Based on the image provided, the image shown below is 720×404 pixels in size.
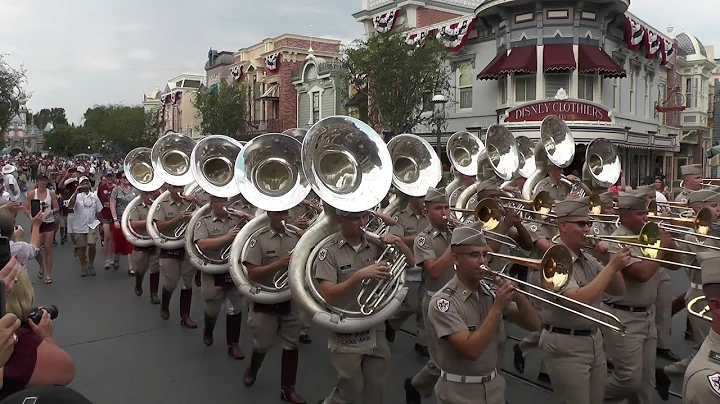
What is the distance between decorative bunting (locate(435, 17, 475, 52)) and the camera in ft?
71.9

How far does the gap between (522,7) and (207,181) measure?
17.1 meters

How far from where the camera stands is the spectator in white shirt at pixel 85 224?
32.4ft

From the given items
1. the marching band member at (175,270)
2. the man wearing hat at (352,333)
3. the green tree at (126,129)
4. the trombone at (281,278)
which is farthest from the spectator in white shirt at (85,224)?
the green tree at (126,129)

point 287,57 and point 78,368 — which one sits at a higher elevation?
point 287,57

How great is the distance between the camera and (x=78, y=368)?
5.68 meters

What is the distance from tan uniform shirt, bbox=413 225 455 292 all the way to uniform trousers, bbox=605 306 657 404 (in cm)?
145

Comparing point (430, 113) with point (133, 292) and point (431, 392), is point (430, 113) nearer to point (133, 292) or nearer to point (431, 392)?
point (133, 292)

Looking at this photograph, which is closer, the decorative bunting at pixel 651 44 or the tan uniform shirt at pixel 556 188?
the tan uniform shirt at pixel 556 188

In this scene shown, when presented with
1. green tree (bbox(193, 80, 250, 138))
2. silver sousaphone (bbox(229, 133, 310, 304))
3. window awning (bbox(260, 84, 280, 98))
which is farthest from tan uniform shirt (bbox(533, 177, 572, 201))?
window awning (bbox(260, 84, 280, 98))

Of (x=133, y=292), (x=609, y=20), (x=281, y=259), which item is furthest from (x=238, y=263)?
(x=609, y=20)

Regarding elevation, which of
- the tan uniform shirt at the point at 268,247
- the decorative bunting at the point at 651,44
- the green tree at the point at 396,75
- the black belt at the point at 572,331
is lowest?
the black belt at the point at 572,331

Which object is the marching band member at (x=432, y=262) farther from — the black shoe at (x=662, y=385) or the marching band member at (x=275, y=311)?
the black shoe at (x=662, y=385)

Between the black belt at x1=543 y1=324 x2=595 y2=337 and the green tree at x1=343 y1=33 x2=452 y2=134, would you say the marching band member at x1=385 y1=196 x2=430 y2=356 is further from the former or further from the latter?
the green tree at x1=343 y1=33 x2=452 y2=134

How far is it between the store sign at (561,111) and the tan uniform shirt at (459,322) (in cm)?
1730
